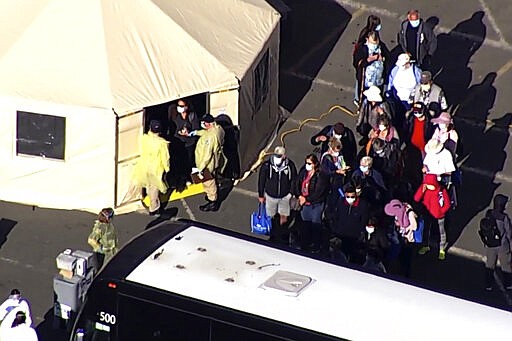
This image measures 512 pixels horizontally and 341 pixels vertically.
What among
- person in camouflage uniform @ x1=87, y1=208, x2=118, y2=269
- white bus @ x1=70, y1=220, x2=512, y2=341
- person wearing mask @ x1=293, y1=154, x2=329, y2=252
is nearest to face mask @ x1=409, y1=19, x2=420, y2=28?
person wearing mask @ x1=293, y1=154, x2=329, y2=252

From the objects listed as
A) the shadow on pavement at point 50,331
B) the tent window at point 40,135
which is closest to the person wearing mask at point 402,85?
the tent window at point 40,135

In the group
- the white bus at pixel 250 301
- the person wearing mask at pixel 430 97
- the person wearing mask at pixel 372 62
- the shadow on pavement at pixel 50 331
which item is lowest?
the shadow on pavement at pixel 50 331

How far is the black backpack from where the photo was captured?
2195cm

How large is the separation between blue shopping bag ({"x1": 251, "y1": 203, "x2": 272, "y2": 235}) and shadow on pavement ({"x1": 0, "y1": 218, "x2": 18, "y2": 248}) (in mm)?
3878

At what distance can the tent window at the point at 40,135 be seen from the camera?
80.3 feet

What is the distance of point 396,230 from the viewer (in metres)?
22.4

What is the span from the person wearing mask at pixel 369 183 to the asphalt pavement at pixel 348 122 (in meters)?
1.38

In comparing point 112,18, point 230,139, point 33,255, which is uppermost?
point 112,18

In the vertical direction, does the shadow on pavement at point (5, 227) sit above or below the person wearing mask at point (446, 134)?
below

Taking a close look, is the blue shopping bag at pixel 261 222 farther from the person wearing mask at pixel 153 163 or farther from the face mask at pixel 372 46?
the face mask at pixel 372 46

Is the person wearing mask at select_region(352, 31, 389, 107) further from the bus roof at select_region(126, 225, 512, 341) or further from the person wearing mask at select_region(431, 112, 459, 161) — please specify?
the bus roof at select_region(126, 225, 512, 341)

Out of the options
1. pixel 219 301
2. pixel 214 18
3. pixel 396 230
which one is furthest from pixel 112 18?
pixel 219 301

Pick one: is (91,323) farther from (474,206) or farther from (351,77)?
(351,77)

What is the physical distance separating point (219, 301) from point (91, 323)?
186 centimetres
